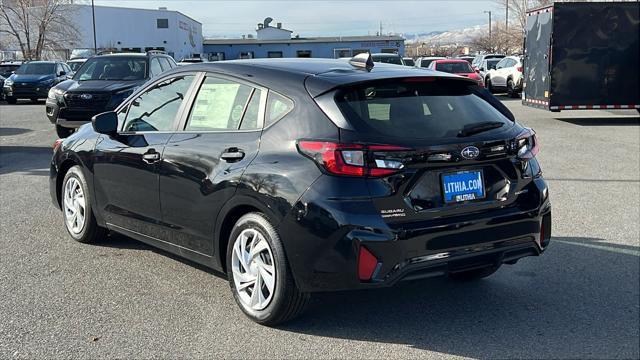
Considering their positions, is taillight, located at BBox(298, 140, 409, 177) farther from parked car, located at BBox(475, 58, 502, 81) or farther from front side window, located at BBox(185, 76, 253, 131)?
parked car, located at BBox(475, 58, 502, 81)

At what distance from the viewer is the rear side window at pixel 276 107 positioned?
14.3 feet

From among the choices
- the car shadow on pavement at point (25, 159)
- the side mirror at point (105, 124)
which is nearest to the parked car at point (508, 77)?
the car shadow on pavement at point (25, 159)

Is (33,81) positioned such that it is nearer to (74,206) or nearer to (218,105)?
(74,206)

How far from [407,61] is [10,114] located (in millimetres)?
18538

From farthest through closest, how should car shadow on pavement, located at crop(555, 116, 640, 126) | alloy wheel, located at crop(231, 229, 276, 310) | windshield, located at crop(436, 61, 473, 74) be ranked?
windshield, located at crop(436, 61, 473, 74)
car shadow on pavement, located at crop(555, 116, 640, 126)
alloy wheel, located at crop(231, 229, 276, 310)

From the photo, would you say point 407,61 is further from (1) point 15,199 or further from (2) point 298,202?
(2) point 298,202

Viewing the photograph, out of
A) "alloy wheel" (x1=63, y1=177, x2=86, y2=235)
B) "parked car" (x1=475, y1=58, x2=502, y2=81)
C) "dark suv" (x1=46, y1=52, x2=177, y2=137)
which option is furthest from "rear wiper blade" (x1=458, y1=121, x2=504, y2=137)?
"parked car" (x1=475, y1=58, x2=502, y2=81)

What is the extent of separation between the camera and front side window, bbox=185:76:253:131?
4695mm

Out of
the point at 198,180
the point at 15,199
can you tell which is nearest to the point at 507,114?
the point at 198,180

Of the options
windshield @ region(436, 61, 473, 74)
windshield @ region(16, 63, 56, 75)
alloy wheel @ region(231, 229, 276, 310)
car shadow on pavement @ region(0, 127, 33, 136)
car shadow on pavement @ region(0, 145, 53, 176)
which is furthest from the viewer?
windshield @ region(16, 63, 56, 75)

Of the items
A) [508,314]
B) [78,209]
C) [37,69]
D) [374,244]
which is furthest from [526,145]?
[37,69]

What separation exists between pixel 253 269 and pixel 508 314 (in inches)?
69.0

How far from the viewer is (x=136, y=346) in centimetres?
408

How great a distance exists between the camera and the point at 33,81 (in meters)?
26.0
